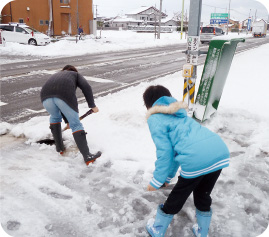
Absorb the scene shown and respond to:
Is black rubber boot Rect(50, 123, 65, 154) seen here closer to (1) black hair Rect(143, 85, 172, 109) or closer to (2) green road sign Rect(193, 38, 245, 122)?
(1) black hair Rect(143, 85, 172, 109)

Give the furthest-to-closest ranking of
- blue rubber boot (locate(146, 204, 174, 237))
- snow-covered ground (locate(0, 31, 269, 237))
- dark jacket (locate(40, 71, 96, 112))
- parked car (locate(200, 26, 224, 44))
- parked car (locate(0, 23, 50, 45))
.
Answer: parked car (locate(200, 26, 224, 44)) < parked car (locate(0, 23, 50, 45)) < dark jacket (locate(40, 71, 96, 112)) < snow-covered ground (locate(0, 31, 269, 237)) < blue rubber boot (locate(146, 204, 174, 237))

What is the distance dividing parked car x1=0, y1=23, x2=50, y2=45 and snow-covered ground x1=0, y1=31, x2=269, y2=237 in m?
18.1

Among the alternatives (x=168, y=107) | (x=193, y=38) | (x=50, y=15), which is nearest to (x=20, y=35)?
(x=50, y=15)

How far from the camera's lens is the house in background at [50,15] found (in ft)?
96.1

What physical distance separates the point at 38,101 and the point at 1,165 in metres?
3.53

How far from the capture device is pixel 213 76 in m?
4.87

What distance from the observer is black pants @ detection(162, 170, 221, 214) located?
7.28ft

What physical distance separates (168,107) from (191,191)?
75 centimetres

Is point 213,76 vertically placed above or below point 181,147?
above

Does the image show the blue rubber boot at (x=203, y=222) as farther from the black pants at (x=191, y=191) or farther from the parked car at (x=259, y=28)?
the parked car at (x=259, y=28)

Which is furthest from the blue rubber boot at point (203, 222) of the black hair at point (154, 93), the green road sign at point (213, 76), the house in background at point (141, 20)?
the house in background at point (141, 20)

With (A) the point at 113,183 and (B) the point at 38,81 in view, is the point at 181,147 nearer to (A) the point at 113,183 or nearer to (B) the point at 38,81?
(A) the point at 113,183

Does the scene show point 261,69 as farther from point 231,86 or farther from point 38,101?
point 38,101

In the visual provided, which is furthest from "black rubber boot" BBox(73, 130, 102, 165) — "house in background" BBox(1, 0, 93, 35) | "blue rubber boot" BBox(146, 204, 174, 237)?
"house in background" BBox(1, 0, 93, 35)
